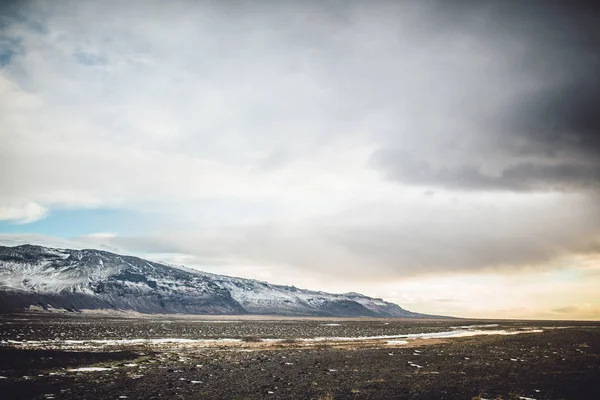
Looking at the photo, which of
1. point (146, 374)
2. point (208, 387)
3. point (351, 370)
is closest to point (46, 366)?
point (146, 374)

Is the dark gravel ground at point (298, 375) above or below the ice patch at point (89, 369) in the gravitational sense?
above

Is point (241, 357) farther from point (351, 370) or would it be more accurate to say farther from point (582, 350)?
point (582, 350)

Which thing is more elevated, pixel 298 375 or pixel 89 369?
pixel 298 375

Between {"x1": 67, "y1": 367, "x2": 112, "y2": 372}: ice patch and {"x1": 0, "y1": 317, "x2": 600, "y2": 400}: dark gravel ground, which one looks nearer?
{"x1": 0, "y1": 317, "x2": 600, "y2": 400}: dark gravel ground

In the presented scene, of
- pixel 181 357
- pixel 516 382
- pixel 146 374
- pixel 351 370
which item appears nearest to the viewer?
pixel 516 382

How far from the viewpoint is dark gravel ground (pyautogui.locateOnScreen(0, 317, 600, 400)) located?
18.6 metres

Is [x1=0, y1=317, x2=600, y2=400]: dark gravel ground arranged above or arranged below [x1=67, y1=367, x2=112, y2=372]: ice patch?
above

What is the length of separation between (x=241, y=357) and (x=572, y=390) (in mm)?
23042

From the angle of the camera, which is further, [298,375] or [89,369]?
[89,369]

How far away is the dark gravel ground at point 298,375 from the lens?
18625 mm

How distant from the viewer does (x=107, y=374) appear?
23.4 m

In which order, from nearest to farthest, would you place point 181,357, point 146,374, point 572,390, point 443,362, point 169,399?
point 169,399 → point 572,390 → point 146,374 → point 443,362 → point 181,357

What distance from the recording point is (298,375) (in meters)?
23.6

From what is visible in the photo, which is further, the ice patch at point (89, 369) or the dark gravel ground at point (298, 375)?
the ice patch at point (89, 369)
